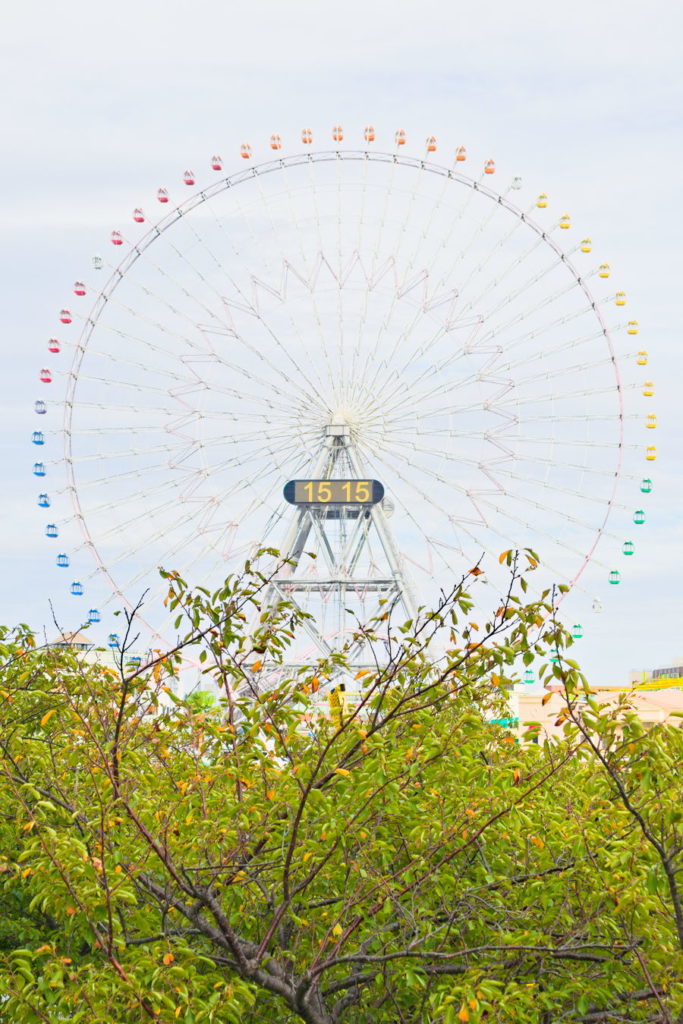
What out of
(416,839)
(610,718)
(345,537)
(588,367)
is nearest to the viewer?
(610,718)

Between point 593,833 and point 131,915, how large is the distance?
3147 mm

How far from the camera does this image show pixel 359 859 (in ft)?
27.4

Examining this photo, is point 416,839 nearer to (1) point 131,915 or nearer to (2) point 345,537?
(1) point 131,915

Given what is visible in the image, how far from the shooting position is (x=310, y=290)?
3659 cm

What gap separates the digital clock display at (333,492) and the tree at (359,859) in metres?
28.4

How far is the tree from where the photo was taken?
292 inches

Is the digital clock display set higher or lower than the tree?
higher

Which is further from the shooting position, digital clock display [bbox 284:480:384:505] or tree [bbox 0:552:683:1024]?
digital clock display [bbox 284:480:384:505]

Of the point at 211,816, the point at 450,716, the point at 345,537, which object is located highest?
the point at 345,537

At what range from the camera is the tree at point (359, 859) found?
7.43 meters

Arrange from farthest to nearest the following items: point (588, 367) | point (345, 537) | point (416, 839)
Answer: point (345, 537) → point (588, 367) → point (416, 839)

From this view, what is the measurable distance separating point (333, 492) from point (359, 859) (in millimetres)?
29850

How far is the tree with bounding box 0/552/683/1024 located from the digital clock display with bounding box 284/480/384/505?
28.4 metres

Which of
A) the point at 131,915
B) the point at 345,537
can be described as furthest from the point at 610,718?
the point at 345,537
